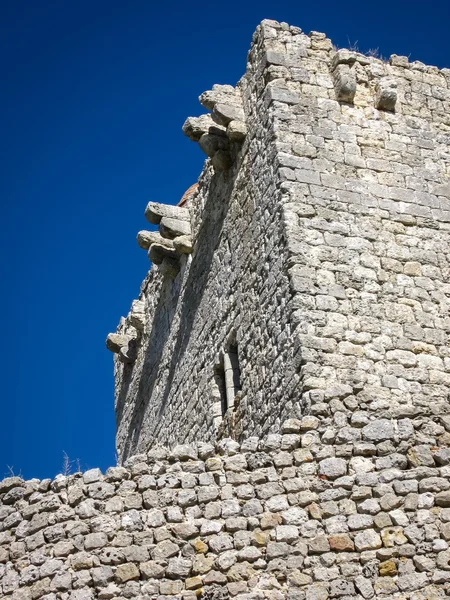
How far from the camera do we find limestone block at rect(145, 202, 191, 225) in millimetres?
15070

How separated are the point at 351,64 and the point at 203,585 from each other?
6312 millimetres

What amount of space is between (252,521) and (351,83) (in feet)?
17.7

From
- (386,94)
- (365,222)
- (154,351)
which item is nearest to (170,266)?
(154,351)

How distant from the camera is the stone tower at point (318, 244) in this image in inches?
421

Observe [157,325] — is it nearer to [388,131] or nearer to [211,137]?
[211,137]

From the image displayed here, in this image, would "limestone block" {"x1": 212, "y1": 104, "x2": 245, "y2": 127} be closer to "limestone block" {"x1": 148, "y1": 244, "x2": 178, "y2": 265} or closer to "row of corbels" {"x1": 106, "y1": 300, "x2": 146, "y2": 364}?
"limestone block" {"x1": 148, "y1": 244, "x2": 178, "y2": 265}

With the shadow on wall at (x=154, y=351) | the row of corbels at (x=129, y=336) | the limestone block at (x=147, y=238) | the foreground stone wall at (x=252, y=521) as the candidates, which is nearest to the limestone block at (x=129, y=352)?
the row of corbels at (x=129, y=336)

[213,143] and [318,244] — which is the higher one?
[213,143]

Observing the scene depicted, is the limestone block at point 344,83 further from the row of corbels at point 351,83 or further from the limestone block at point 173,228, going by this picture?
the limestone block at point 173,228

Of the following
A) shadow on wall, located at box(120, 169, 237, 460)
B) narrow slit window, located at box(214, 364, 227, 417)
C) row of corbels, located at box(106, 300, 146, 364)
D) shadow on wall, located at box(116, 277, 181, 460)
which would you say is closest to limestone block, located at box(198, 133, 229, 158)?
shadow on wall, located at box(120, 169, 237, 460)

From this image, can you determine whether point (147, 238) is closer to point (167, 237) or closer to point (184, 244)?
point (167, 237)

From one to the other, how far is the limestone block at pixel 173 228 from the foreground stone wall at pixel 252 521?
19.4 ft

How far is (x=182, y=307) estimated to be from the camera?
1513 centimetres

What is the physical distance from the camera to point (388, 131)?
12.4m
